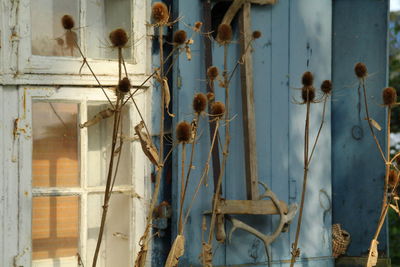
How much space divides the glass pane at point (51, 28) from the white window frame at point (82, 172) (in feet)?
0.53

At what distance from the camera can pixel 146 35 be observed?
3045mm

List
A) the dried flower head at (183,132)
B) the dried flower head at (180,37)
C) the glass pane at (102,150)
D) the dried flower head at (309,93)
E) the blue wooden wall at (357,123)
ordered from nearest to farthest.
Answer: the dried flower head at (183,132), the dried flower head at (180,37), the dried flower head at (309,93), the glass pane at (102,150), the blue wooden wall at (357,123)

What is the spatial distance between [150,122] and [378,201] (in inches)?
50.6

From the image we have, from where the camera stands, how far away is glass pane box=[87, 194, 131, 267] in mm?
3008

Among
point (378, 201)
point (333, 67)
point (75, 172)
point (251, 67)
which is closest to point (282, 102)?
point (251, 67)

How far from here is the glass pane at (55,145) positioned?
290 cm

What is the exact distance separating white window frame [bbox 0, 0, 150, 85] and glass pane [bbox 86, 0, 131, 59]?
1.6 inches

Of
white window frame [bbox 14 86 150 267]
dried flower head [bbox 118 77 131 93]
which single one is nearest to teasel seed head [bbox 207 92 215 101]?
white window frame [bbox 14 86 150 267]

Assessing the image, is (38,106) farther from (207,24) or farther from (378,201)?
(378,201)

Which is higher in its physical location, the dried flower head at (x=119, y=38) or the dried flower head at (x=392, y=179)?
the dried flower head at (x=119, y=38)

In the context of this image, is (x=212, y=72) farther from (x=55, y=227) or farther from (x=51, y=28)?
(x=55, y=227)

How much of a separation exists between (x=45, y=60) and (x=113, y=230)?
742 mm

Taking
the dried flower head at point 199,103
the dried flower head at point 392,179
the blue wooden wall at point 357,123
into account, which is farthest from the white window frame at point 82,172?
the blue wooden wall at point 357,123

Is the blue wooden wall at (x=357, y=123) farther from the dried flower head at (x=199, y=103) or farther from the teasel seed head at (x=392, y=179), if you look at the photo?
the dried flower head at (x=199, y=103)
